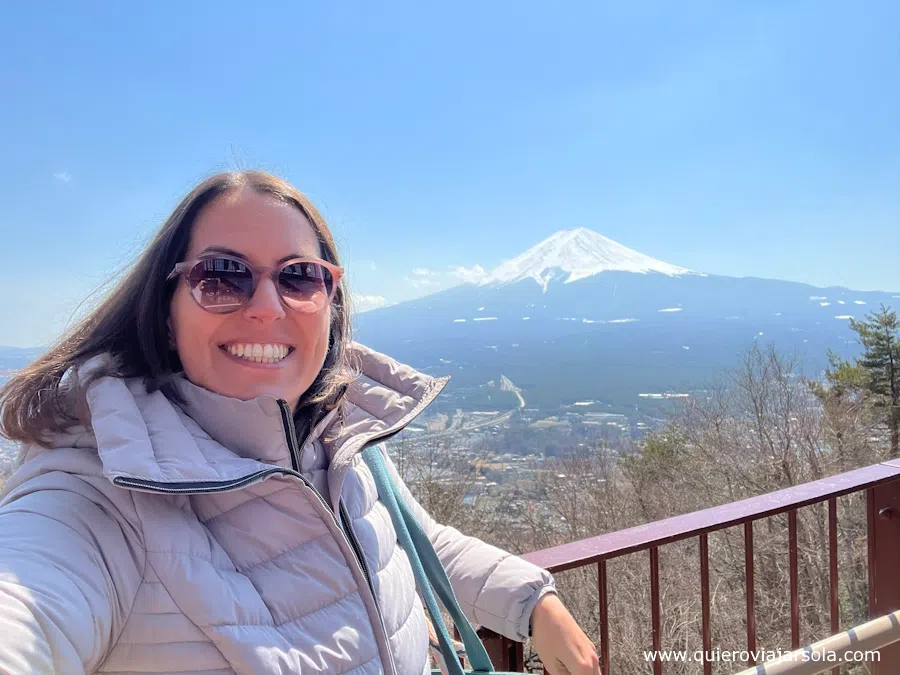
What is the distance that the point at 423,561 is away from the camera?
1.14m

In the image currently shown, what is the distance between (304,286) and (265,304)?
0.11 metres

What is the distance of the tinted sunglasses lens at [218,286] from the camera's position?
3.16 feet

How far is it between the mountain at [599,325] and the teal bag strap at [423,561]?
19342 millimetres

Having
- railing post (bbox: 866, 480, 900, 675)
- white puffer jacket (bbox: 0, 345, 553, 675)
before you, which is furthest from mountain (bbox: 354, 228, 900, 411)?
white puffer jacket (bbox: 0, 345, 553, 675)

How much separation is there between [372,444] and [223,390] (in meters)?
0.33

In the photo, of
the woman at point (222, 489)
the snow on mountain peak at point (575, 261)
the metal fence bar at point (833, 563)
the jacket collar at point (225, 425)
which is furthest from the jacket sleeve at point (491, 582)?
the snow on mountain peak at point (575, 261)

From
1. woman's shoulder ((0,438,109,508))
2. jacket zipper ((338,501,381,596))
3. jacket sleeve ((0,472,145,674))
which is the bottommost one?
jacket zipper ((338,501,381,596))

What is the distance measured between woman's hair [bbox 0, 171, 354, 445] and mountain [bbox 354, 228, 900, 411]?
64.4ft

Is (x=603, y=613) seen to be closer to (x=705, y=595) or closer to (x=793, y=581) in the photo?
(x=705, y=595)

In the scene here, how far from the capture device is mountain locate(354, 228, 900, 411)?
52406mm

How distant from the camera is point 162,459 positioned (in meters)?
0.76

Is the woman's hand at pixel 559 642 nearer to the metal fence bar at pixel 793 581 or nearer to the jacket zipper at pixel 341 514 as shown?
the jacket zipper at pixel 341 514

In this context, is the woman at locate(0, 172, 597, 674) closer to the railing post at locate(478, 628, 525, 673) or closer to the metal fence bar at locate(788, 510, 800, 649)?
the railing post at locate(478, 628, 525, 673)

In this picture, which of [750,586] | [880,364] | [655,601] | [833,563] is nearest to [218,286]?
[655,601]
